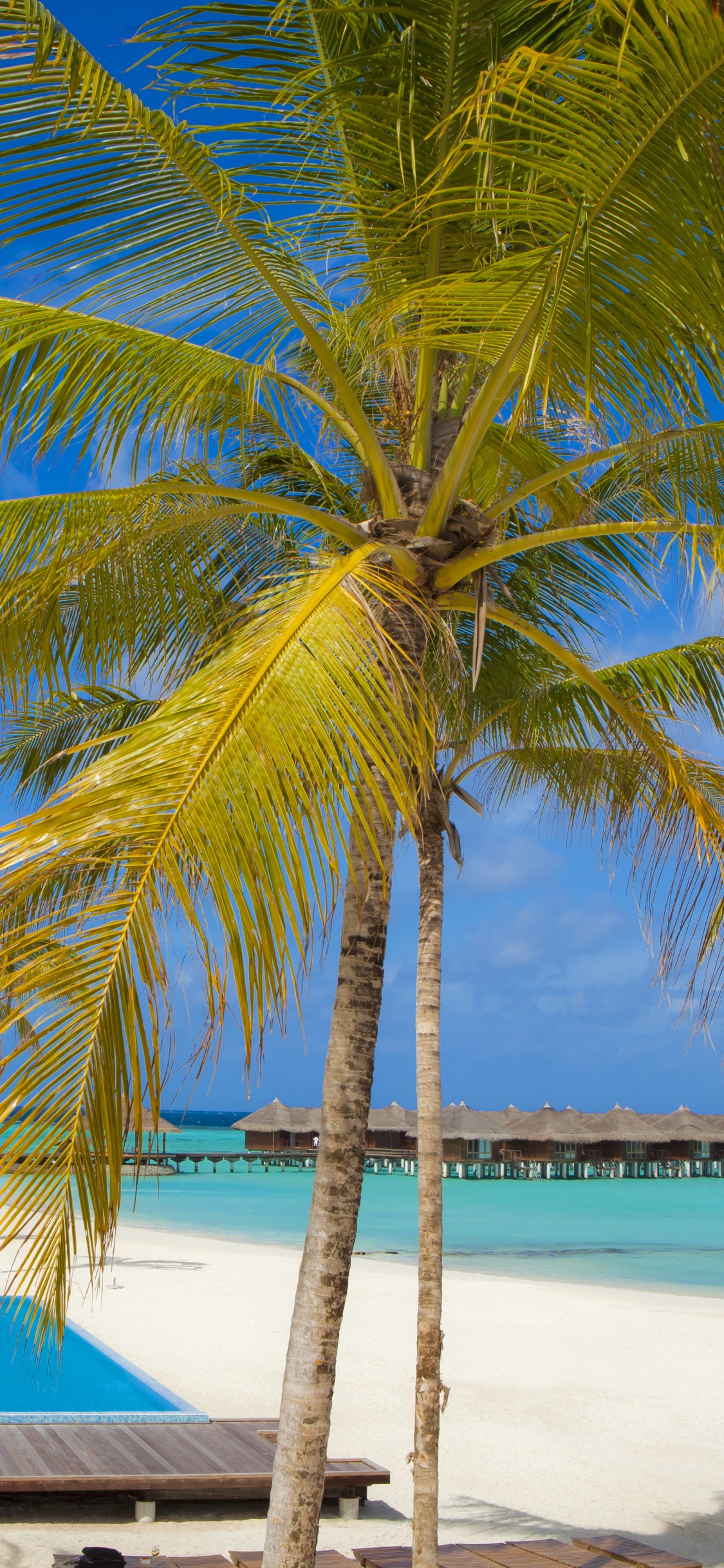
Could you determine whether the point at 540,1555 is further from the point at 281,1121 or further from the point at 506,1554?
the point at 281,1121

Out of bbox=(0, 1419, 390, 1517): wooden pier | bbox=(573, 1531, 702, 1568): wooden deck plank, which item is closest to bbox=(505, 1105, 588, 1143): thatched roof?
bbox=(0, 1419, 390, 1517): wooden pier

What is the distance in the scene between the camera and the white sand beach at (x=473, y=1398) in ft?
24.7

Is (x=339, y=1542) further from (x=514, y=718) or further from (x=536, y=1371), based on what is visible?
(x=536, y=1371)

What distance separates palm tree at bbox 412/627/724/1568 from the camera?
5266mm

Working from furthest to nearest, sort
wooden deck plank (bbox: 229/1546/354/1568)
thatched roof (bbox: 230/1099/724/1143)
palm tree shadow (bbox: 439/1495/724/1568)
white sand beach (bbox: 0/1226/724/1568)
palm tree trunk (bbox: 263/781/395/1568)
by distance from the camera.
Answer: thatched roof (bbox: 230/1099/724/1143)
palm tree shadow (bbox: 439/1495/724/1568)
white sand beach (bbox: 0/1226/724/1568)
wooden deck plank (bbox: 229/1546/354/1568)
palm tree trunk (bbox: 263/781/395/1568)

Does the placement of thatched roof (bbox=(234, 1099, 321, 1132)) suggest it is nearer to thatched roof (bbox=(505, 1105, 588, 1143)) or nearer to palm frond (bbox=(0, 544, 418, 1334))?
thatched roof (bbox=(505, 1105, 588, 1143))

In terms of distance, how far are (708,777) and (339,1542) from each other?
16.7ft

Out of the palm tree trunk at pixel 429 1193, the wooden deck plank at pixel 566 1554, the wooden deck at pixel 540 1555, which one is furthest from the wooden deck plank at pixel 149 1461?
the palm tree trunk at pixel 429 1193

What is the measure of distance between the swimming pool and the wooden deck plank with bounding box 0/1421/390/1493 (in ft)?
3.46

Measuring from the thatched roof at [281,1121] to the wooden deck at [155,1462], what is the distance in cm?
4401

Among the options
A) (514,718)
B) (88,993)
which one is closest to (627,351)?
(88,993)

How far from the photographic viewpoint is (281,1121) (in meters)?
52.4

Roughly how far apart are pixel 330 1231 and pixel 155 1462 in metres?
4.67

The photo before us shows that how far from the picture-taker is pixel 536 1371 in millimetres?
14180
